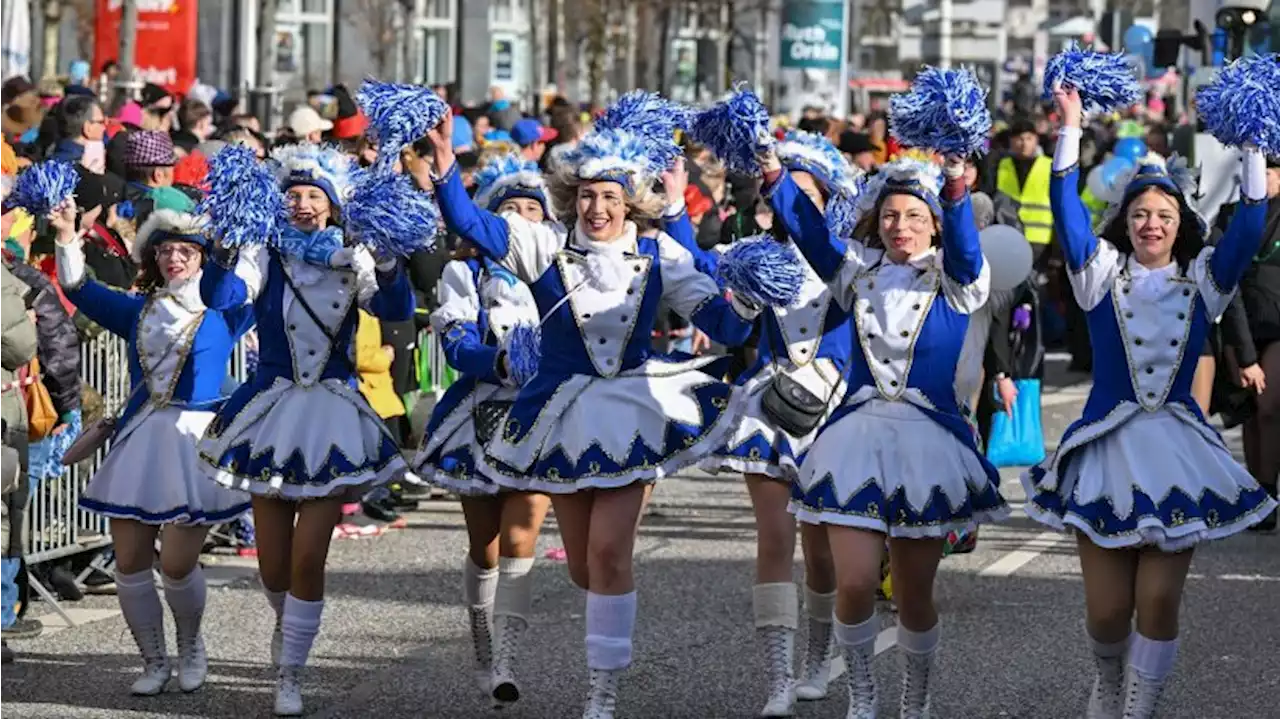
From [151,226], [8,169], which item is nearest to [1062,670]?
[151,226]

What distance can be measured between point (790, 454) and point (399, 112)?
175 centimetres

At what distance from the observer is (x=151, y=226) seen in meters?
9.13

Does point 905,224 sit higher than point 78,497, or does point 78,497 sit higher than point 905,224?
point 905,224

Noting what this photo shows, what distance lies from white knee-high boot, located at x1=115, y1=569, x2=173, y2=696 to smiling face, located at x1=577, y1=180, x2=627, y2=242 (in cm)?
188

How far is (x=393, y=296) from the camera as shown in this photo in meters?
8.46

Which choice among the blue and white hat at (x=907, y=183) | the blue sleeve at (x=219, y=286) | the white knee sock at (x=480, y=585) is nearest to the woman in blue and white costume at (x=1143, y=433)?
the blue and white hat at (x=907, y=183)

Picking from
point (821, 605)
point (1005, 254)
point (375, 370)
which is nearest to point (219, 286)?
point (821, 605)

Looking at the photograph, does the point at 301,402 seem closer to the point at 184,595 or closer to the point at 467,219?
the point at 184,595

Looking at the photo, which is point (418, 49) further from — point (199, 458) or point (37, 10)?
point (199, 458)

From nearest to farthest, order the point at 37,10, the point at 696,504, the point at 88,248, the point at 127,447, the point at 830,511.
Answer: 1. the point at 830,511
2. the point at 127,447
3. the point at 88,248
4. the point at 696,504
5. the point at 37,10

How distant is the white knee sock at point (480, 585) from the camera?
29.0 feet

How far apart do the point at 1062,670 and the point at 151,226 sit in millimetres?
3419

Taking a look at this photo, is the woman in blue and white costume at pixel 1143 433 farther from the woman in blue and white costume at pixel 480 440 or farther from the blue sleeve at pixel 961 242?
the woman in blue and white costume at pixel 480 440

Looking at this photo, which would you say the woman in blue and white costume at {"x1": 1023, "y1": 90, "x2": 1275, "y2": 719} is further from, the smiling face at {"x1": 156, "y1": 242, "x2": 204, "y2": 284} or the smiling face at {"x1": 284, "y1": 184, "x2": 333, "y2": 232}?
the smiling face at {"x1": 156, "y1": 242, "x2": 204, "y2": 284}
